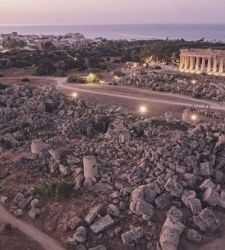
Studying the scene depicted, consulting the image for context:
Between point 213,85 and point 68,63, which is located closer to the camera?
point 213,85

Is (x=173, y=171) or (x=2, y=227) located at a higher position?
(x=173, y=171)

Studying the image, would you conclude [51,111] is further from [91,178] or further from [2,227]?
[2,227]

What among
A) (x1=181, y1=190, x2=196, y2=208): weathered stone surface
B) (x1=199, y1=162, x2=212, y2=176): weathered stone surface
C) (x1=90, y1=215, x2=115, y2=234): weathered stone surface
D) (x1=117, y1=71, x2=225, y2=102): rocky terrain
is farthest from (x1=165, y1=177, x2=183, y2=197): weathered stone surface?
(x1=117, y1=71, x2=225, y2=102): rocky terrain

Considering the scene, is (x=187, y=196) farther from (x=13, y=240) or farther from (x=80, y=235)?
(x=13, y=240)

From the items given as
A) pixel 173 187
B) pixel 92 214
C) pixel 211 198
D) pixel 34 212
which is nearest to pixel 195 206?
pixel 211 198

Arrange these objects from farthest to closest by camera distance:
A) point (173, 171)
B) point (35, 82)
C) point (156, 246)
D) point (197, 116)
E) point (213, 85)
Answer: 1. point (35, 82)
2. point (213, 85)
3. point (197, 116)
4. point (173, 171)
5. point (156, 246)

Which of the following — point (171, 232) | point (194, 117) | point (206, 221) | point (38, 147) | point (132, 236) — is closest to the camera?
point (171, 232)

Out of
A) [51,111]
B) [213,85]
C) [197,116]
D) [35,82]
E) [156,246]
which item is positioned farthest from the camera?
[35,82]

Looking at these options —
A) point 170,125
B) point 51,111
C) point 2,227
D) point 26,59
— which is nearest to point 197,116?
point 170,125
